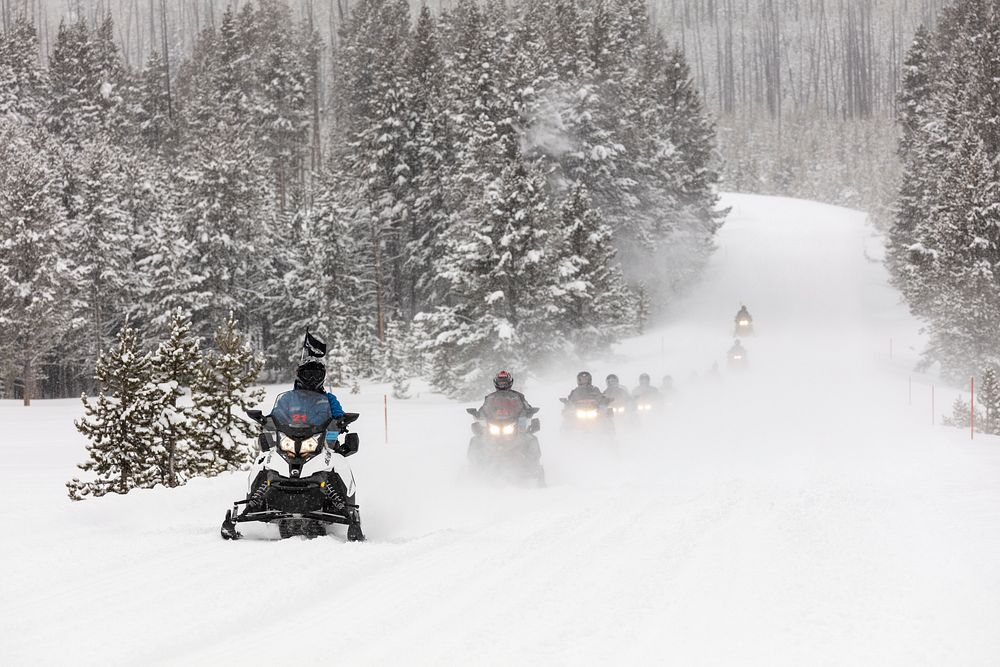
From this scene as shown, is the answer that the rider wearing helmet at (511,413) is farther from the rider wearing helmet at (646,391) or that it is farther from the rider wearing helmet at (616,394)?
the rider wearing helmet at (646,391)

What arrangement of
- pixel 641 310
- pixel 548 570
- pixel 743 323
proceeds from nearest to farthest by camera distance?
pixel 548 570, pixel 743 323, pixel 641 310

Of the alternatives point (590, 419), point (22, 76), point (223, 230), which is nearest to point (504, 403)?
point (590, 419)

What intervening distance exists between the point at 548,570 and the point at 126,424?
8.72m

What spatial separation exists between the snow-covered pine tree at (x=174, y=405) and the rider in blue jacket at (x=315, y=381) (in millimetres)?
5089

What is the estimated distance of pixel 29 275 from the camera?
3388cm


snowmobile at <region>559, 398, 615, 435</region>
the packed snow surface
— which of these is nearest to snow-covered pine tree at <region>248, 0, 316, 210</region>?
snowmobile at <region>559, 398, 615, 435</region>

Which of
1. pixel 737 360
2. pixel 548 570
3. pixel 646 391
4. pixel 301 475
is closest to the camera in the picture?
pixel 548 570

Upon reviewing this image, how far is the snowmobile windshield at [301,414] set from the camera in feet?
26.1

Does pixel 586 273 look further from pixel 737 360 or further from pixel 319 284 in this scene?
pixel 319 284

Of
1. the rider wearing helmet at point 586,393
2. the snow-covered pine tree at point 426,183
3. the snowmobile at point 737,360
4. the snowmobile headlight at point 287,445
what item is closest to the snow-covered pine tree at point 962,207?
the snowmobile at point 737,360

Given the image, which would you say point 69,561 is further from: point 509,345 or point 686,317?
point 686,317

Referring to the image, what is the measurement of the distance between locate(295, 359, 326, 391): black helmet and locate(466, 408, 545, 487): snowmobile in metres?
4.69

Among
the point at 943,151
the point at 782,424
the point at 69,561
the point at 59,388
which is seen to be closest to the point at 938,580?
the point at 69,561

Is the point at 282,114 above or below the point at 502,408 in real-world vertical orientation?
above
